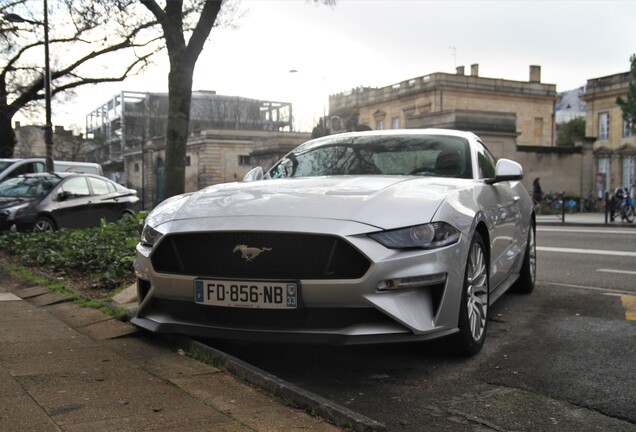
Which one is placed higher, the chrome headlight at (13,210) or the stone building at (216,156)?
the stone building at (216,156)

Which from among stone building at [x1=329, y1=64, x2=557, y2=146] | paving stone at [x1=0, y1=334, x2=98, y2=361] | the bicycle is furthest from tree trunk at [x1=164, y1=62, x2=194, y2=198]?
stone building at [x1=329, y1=64, x2=557, y2=146]

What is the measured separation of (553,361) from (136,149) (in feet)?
242

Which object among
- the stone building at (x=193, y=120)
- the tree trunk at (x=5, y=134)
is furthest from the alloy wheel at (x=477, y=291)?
the stone building at (x=193, y=120)

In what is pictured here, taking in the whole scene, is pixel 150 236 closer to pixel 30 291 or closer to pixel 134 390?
pixel 134 390

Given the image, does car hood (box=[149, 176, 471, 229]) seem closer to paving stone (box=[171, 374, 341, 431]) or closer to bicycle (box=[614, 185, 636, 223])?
paving stone (box=[171, 374, 341, 431])

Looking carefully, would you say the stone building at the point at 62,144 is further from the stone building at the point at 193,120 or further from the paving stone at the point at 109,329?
the paving stone at the point at 109,329

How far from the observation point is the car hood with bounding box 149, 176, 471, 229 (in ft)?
11.4

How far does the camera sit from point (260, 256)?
3.45 meters

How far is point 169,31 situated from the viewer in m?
9.05

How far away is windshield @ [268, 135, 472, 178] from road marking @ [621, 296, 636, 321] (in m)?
1.88

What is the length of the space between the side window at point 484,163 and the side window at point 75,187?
356 inches

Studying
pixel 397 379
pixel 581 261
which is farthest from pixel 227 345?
pixel 581 261

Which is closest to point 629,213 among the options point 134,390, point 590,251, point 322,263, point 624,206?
point 624,206

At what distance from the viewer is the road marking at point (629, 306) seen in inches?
204
